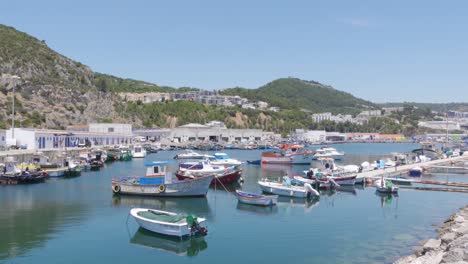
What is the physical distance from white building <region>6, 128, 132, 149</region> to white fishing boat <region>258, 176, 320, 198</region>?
40.4m

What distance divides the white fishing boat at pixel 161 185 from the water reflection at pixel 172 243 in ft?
33.1

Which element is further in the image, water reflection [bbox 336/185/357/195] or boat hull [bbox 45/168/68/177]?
boat hull [bbox 45/168/68/177]

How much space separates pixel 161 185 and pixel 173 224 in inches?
462

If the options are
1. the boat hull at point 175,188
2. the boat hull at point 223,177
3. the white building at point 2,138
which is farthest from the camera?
the white building at point 2,138

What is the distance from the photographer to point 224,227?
27.5 metres

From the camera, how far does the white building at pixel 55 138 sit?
66062 millimetres

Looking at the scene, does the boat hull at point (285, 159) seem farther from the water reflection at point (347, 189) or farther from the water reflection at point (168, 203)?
the water reflection at point (168, 203)

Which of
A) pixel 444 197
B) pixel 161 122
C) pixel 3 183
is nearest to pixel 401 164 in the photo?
pixel 444 197

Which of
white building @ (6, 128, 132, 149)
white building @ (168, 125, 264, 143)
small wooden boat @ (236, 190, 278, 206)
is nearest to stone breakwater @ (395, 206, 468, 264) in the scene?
small wooden boat @ (236, 190, 278, 206)

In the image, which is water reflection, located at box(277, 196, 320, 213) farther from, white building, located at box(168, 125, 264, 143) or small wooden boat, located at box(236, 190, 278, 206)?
white building, located at box(168, 125, 264, 143)

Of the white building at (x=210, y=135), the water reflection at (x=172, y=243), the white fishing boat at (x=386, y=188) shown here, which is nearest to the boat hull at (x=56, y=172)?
the water reflection at (x=172, y=243)

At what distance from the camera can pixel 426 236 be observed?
26.0 meters

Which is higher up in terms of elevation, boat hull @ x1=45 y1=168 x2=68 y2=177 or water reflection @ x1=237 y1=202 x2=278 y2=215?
boat hull @ x1=45 y1=168 x2=68 y2=177

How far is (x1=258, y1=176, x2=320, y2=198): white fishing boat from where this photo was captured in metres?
37.1
